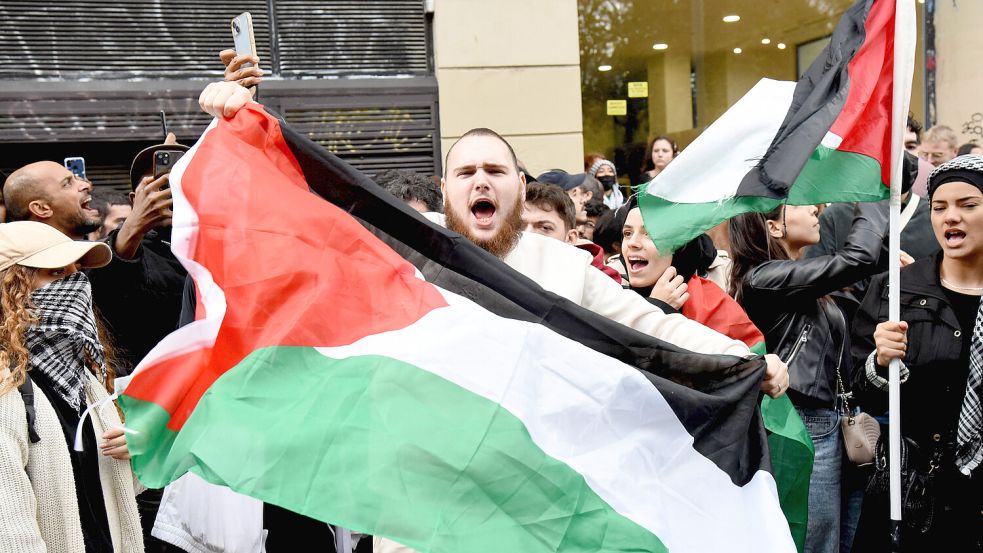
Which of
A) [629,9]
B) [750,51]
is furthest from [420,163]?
[750,51]

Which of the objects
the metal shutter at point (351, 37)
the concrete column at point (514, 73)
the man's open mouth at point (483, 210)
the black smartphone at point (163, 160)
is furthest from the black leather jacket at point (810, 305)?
the metal shutter at point (351, 37)

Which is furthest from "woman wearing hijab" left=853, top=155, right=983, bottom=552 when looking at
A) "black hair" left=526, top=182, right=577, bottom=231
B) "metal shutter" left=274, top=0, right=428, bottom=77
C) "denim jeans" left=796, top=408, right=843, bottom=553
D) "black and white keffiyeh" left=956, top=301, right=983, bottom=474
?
"metal shutter" left=274, top=0, right=428, bottom=77

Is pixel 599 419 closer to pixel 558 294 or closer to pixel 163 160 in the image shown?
pixel 558 294

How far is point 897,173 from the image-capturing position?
3799 mm

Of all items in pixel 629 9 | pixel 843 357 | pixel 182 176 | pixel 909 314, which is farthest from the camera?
pixel 629 9

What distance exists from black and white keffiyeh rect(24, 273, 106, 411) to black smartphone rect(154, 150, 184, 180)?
0.56 m

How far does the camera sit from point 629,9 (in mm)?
10227

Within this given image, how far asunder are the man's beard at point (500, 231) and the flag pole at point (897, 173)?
1432 millimetres

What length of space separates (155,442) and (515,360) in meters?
1.09

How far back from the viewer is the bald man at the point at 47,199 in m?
4.96

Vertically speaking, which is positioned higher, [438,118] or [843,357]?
[438,118]

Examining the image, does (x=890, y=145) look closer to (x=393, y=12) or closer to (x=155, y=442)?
(x=155, y=442)

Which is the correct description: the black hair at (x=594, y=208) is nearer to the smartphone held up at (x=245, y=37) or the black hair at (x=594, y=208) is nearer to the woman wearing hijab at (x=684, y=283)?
the woman wearing hijab at (x=684, y=283)

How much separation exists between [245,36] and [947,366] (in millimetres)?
3132
